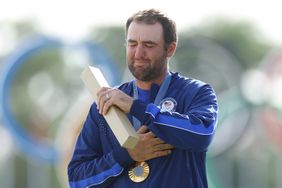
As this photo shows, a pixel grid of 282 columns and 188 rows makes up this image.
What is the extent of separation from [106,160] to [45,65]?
90.2 feet

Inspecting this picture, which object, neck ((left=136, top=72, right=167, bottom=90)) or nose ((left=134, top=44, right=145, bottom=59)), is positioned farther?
neck ((left=136, top=72, right=167, bottom=90))

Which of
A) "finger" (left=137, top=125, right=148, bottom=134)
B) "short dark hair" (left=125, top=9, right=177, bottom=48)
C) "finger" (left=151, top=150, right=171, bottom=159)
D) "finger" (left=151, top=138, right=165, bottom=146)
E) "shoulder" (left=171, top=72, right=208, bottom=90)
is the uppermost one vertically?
"short dark hair" (left=125, top=9, right=177, bottom=48)

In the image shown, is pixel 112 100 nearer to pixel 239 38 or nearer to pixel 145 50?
pixel 145 50

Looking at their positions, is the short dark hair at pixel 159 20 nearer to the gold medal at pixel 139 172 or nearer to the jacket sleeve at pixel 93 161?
the jacket sleeve at pixel 93 161

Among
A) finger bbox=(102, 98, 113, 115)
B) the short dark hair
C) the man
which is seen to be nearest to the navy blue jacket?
the man

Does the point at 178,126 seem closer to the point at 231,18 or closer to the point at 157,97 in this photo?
the point at 157,97

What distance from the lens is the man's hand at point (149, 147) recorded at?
619 centimetres

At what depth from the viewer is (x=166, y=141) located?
6141mm

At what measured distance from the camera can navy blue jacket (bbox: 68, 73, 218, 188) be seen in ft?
20.0

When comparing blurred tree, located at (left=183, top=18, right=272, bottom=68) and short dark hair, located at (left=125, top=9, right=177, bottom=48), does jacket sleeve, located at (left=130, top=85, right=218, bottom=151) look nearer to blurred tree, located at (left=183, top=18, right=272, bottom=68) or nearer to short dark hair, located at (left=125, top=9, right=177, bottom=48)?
short dark hair, located at (left=125, top=9, right=177, bottom=48)

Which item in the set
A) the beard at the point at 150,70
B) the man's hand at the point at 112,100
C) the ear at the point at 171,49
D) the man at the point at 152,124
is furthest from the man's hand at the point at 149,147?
the ear at the point at 171,49

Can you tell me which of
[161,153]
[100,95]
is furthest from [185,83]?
[100,95]

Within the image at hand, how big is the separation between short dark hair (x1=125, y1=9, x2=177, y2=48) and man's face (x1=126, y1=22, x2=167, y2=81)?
0.03 metres

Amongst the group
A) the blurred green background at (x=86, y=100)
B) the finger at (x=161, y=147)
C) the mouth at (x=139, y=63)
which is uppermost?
the mouth at (x=139, y=63)
